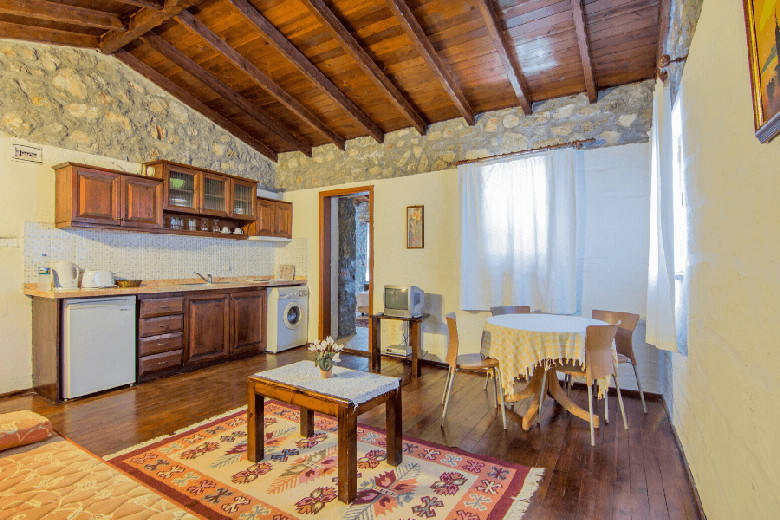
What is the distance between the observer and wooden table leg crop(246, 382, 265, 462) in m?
2.42

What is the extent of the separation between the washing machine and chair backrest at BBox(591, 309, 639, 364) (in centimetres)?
375

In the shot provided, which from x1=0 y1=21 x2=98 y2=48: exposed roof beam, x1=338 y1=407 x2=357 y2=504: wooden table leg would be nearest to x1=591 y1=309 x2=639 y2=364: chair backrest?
x1=338 y1=407 x2=357 y2=504: wooden table leg

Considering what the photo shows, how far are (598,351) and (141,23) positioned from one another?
4748 mm

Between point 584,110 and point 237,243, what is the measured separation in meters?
4.46

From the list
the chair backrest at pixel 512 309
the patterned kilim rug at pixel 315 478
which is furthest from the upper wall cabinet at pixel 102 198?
the chair backrest at pixel 512 309

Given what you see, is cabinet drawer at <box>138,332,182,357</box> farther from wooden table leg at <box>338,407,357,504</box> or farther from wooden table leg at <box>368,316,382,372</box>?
wooden table leg at <box>338,407,357,504</box>

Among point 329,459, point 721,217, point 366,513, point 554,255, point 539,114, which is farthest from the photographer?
point 539,114

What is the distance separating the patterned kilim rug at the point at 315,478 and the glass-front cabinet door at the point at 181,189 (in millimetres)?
2580

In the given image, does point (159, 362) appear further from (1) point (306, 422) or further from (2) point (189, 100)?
(2) point (189, 100)

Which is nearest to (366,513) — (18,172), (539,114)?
(539,114)

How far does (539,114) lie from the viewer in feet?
13.9

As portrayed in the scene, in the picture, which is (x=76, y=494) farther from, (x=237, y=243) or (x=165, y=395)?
(x=237, y=243)

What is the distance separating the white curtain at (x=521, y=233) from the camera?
3.90 metres

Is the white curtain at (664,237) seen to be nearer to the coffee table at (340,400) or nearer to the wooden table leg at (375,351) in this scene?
the coffee table at (340,400)
